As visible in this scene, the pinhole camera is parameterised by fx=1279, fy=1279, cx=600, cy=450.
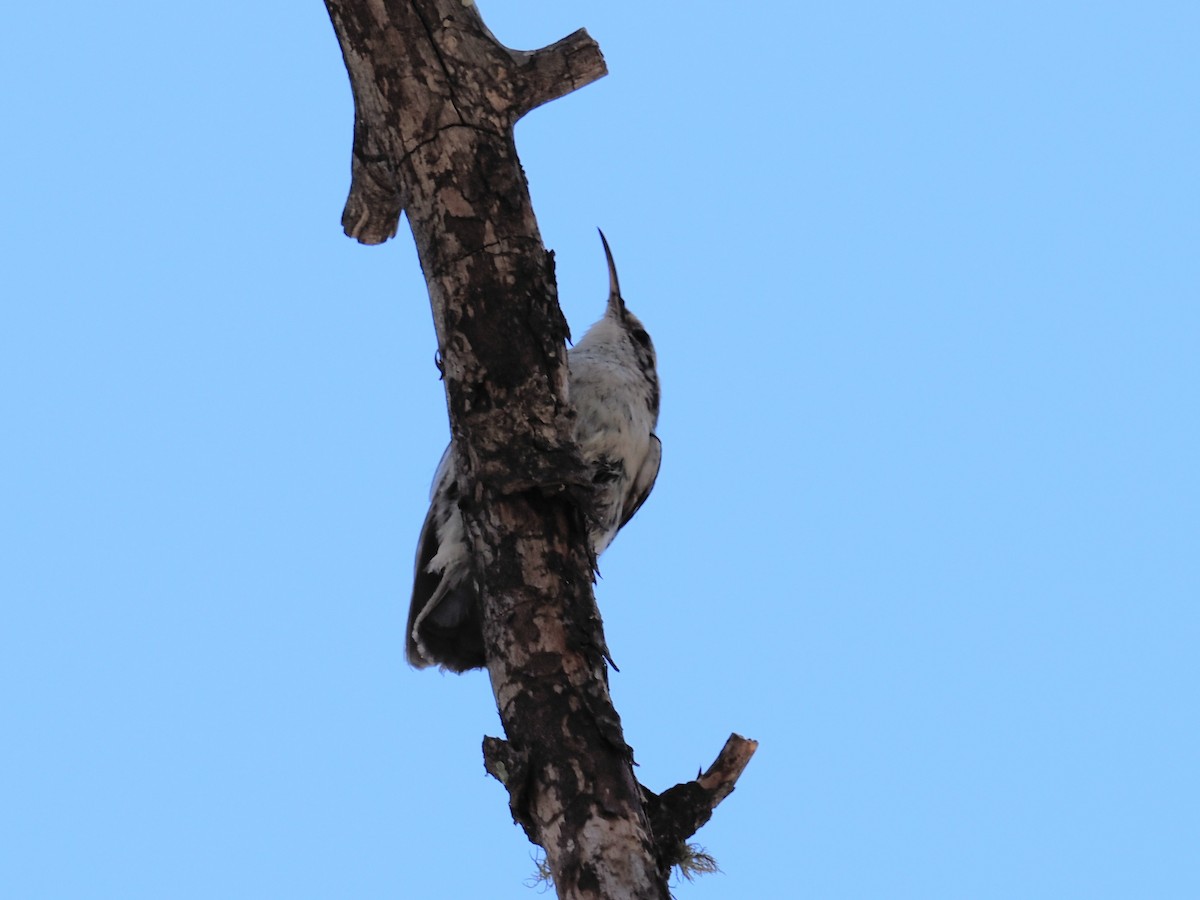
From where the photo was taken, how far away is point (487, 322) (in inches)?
150

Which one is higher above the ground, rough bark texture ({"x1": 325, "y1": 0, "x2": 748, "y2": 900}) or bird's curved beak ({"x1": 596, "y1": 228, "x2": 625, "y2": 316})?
bird's curved beak ({"x1": 596, "y1": 228, "x2": 625, "y2": 316})

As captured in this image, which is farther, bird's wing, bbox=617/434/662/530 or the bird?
bird's wing, bbox=617/434/662/530

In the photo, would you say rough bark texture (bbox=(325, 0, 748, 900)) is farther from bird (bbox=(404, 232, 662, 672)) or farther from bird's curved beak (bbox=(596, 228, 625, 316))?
bird's curved beak (bbox=(596, 228, 625, 316))

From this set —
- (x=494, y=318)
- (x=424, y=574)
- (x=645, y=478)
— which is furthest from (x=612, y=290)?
(x=494, y=318)

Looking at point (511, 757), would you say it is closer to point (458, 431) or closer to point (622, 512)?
point (458, 431)

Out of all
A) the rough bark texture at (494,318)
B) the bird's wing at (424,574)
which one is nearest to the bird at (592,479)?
the bird's wing at (424,574)

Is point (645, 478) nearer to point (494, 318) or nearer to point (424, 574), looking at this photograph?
point (424, 574)

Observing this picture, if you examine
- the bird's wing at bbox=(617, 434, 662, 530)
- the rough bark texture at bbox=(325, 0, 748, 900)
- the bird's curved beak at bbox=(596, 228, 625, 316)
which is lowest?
the rough bark texture at bbox=(325, 0, 748, 900)

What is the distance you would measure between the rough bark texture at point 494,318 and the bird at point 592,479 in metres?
0.17

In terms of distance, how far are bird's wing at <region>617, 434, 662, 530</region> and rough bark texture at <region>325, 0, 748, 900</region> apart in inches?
74.4

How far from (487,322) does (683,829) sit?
1564 mm

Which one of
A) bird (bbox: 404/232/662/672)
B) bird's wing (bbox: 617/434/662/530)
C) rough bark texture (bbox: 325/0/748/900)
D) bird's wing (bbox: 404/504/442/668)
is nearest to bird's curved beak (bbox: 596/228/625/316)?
bird (bbox: 404/232/662/672)

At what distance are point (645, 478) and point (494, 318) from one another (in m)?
2.21

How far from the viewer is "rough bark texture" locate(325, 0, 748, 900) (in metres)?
3.72
